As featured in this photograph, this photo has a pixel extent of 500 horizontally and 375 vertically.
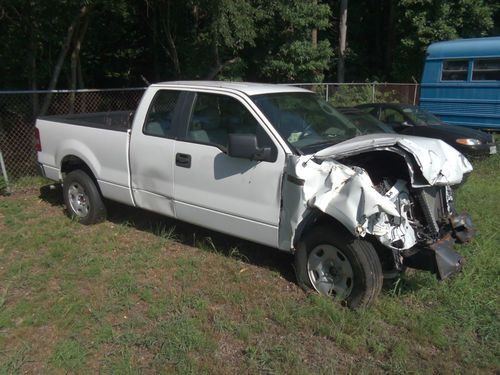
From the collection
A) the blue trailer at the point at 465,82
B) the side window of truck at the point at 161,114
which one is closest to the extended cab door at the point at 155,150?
the side window of truck at the point at 161,114

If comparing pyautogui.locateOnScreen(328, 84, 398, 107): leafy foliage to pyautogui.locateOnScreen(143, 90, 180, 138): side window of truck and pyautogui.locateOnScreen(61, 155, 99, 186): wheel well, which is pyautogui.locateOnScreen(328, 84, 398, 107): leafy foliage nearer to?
pyautogui.locateOnScreen(61, 155, 99, 186): wheel well

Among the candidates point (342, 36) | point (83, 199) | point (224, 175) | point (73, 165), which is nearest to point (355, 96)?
point (342, 36)

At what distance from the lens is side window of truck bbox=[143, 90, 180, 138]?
5086 mm

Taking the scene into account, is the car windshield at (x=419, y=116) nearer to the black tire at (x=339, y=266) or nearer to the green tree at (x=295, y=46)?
the black tire at (x=339, y=266)

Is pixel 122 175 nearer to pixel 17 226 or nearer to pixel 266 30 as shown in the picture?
pixel 17 226

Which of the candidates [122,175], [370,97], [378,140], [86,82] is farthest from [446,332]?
[86,82]

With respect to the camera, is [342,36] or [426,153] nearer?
A: [426,153]

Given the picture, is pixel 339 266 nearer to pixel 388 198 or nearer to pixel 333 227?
pixel 333 227

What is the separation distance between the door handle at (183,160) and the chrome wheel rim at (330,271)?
59.1 inches

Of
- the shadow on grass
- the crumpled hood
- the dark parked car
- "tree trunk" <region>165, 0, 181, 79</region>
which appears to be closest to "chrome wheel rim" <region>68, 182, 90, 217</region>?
the shadow on grass

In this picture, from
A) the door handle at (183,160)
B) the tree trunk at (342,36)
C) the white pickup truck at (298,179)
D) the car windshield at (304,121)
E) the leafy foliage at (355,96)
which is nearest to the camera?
the white pickup truck at (298,179)

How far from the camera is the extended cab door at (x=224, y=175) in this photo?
424 centimetres

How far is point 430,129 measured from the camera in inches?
372

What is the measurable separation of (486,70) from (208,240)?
10.6 metres
